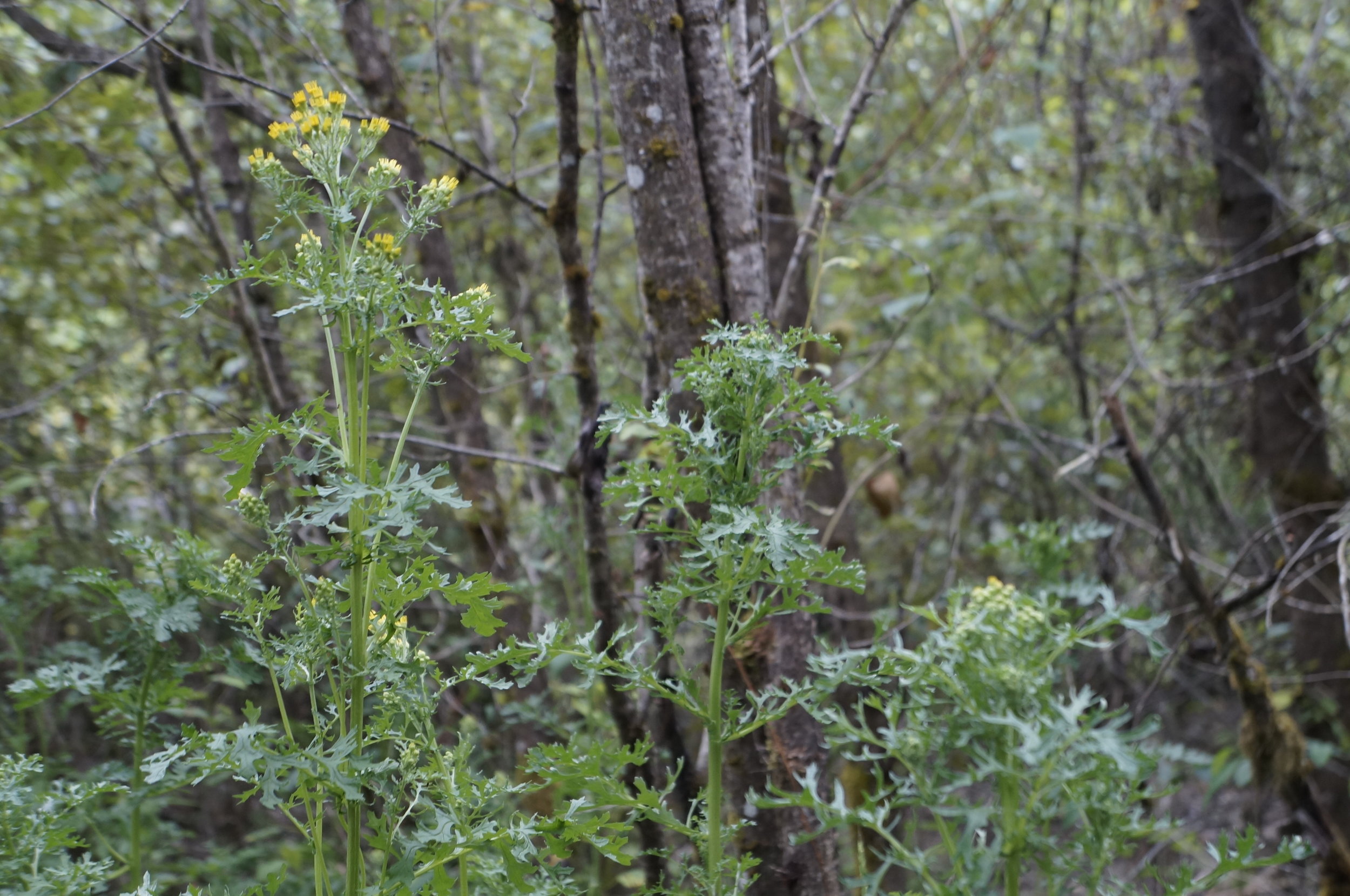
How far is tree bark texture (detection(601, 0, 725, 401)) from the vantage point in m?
1.83

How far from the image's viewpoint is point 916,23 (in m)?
5.29

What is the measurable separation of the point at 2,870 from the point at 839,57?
18.3 feet

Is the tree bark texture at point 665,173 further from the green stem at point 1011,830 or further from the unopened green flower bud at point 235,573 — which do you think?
the green stem at point 1011,830

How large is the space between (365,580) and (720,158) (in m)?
1.19

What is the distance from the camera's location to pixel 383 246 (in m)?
1.21

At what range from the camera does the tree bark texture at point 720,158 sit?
1895mm

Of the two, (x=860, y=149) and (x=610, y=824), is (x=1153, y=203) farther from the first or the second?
(x=610, y=824)

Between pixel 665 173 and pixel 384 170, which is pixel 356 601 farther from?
pixel 665 173

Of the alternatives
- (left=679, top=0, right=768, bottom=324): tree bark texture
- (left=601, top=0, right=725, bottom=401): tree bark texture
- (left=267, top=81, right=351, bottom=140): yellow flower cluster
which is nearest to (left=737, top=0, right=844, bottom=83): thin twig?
(left=679, top=0, right=768, bottom=324): tree bark texture

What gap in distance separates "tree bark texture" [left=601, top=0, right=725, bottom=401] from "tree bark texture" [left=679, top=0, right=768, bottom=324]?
0.04m

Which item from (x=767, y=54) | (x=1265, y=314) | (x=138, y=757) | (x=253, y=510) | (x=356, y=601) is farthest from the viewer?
(x=1265, y=314)

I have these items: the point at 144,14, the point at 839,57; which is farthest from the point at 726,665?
the point at 839,57

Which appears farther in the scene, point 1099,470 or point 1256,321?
point 1099,470

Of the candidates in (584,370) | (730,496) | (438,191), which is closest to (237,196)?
(584,370)
